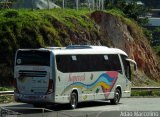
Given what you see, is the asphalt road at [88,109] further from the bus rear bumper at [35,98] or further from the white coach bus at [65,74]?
the white coach bus at [65,74]

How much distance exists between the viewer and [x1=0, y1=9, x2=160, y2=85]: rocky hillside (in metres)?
44.6

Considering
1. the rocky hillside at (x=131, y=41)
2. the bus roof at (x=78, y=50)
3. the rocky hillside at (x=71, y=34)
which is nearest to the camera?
the bus roof at (x=78, y=50)

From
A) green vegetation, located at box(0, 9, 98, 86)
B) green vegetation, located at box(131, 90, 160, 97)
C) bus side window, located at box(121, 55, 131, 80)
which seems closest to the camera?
bus side window, located at box(121, 55, 131, 80)

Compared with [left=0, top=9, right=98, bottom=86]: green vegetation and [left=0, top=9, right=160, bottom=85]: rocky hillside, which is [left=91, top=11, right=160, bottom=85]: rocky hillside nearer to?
[left=0, top=9, right=160, bottom=85]: rocky hillside

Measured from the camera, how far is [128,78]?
107ft

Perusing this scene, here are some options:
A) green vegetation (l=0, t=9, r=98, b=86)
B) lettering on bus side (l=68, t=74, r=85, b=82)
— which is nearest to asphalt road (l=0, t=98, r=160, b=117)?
lettering on bus side (l=68, t=74, r=85, b=82)

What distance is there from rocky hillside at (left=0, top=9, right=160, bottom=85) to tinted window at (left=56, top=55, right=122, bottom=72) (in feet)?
44.5

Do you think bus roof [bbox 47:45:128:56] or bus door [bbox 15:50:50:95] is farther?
bus roof [bbox 47:45:128:56]

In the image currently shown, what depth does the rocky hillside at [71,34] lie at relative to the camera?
1754 inches

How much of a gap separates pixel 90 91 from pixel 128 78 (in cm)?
423

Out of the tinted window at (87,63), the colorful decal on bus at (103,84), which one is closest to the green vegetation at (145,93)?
the tinted window at (87,63)

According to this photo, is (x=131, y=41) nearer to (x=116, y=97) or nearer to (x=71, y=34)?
(x=71, y=34)

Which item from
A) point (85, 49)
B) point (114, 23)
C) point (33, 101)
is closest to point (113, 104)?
point (85, 49)

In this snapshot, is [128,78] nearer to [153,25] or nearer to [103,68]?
[103,68]
